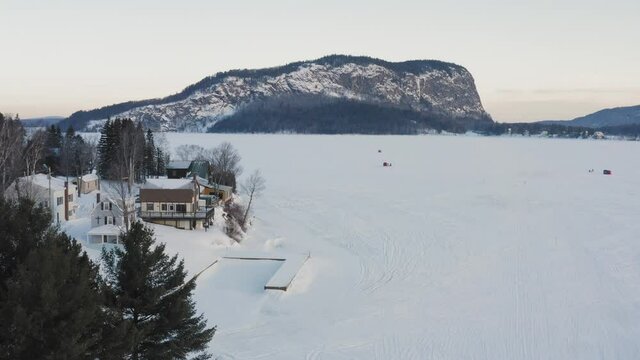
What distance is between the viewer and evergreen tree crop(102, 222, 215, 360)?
12.5 metres

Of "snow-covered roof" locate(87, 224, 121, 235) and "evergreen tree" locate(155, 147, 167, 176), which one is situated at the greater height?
"evergreen tree" locate(155, 147, 167, 176)

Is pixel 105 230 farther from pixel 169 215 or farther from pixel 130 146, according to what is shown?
pixel 130 146

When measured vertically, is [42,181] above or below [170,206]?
→ above

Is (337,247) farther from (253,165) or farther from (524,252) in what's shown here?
(253,165)

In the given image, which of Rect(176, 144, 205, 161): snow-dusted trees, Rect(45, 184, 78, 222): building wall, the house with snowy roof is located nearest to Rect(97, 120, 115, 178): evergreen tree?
Rect(45, 184, 78, 222): building wall

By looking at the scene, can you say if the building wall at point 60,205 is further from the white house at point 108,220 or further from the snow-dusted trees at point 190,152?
the snow-dusted trees at point 190,152

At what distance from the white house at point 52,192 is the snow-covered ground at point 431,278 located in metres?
7.49

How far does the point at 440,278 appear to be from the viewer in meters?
32.3

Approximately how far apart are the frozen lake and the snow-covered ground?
0.10m

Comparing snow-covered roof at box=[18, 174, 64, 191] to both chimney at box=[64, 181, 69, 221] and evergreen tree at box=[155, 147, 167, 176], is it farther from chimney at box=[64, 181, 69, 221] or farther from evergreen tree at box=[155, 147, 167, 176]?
evergreen tree at box=[155, 147, 167, 176]

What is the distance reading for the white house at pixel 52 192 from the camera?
3719 centimetres

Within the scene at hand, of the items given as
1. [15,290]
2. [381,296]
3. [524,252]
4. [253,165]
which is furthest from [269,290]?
[253,165]

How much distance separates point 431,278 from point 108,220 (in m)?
19.4

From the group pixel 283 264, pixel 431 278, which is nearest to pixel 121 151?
pixel 283 264
